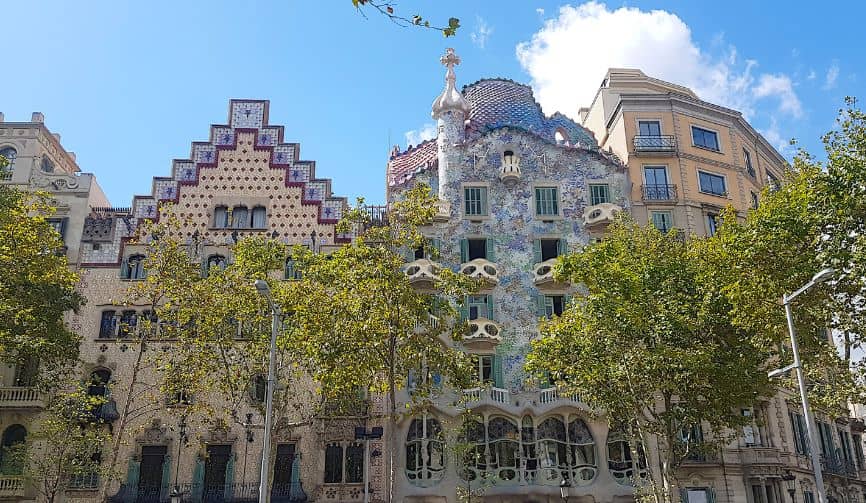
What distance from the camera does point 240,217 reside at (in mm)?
35844

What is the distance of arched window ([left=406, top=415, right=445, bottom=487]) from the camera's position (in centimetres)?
3128

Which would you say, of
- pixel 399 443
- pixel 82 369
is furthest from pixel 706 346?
pixel 82 369

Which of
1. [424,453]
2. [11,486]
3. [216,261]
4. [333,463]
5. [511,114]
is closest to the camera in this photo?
[11,486]

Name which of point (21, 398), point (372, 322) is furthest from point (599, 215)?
point (21, 398)

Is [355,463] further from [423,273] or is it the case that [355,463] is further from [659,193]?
[659,193]

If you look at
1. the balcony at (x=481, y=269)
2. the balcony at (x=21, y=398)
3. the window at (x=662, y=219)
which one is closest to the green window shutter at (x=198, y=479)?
the balcony at (x=21, y=398)

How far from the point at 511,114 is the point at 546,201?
554cm

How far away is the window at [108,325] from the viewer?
3303 cm

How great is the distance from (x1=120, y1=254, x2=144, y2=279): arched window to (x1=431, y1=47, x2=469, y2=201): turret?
13.6m

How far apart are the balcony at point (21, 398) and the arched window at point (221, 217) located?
9876mm

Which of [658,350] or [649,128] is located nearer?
[658,350]

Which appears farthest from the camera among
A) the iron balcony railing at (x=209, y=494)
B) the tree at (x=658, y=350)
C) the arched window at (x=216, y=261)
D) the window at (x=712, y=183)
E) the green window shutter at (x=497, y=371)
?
the window at (x=712, y=183)

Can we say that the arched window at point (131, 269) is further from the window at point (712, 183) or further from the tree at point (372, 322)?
the window at point (712, 183)

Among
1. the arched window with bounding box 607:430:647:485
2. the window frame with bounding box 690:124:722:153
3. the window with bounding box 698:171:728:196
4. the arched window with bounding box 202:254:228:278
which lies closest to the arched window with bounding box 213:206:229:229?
the arched window with bounding box 202:254:228:278
